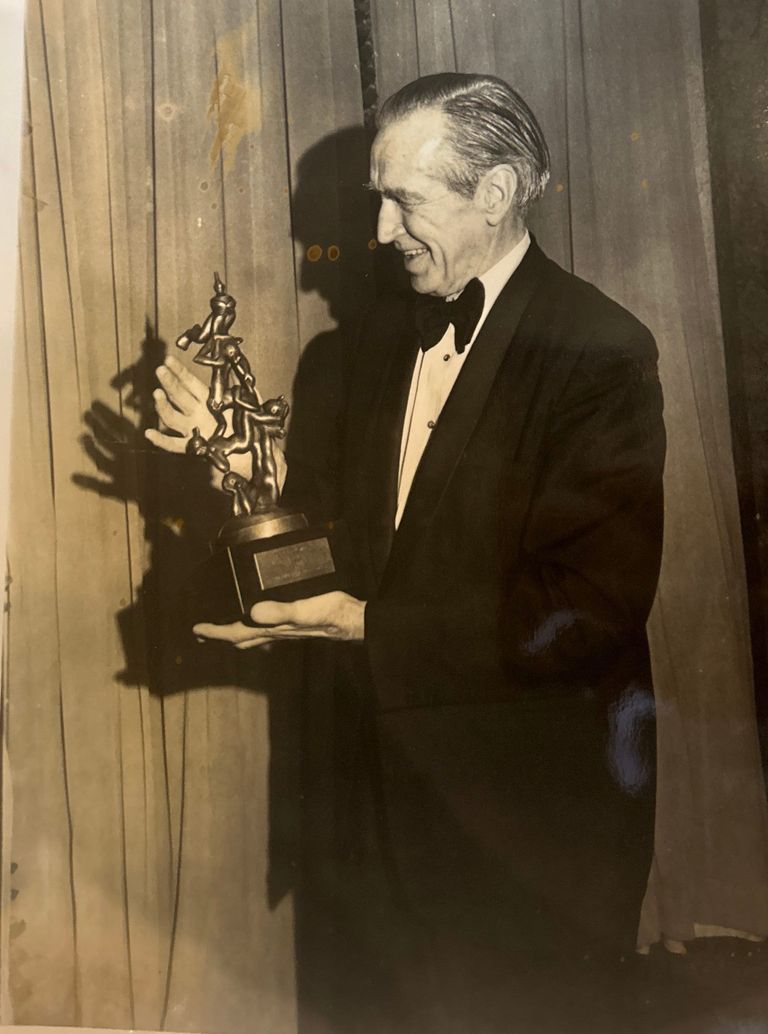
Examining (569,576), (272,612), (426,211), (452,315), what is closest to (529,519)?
(569,576)

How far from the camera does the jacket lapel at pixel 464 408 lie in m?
2.03

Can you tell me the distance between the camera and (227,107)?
219 centimetres

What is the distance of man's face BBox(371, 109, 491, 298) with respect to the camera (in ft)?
6.74

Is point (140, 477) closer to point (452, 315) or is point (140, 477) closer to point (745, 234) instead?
point (452, 315)

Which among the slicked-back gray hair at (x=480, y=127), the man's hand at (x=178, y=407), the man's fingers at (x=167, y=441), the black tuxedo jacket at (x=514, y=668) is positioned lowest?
the black tuxedo jacket at (x=514, y=668)

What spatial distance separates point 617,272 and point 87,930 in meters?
1.82

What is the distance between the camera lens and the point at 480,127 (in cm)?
205

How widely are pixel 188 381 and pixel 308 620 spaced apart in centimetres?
58

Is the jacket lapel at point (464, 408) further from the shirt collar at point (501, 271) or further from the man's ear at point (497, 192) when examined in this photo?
the man's ear at point (497, 192)

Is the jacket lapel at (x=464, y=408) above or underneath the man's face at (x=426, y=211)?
underneath

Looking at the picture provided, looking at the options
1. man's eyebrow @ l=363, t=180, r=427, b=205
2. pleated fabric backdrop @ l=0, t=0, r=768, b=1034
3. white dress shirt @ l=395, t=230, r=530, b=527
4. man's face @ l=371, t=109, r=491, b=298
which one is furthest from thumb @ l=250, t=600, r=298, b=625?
man's eyebrow @ l=363, t=180, r=427, b=205

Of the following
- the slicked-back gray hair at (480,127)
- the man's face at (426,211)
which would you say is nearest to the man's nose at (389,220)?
the man's face at (426,211)

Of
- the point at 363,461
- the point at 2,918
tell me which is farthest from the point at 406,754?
the point at 2,918

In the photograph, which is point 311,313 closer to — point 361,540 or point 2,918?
point 361,540
